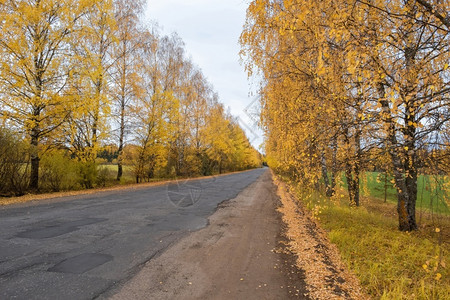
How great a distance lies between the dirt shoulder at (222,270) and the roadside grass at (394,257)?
1.13 m

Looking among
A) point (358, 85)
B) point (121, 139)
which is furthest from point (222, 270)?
point (121, 139)

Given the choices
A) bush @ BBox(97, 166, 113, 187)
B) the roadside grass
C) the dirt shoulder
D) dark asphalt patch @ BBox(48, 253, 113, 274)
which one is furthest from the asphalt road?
bush @ BBox(97, 166, 113, 187)

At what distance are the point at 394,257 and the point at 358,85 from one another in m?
3.43

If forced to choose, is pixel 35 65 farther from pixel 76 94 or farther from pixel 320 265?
pixel 320 265

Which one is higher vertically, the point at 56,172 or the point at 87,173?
the point at 56,172

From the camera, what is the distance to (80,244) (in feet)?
16.2

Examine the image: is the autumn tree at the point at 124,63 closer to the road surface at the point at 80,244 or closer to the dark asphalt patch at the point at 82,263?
the road surface at the point at 80,244

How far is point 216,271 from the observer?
13.3ft

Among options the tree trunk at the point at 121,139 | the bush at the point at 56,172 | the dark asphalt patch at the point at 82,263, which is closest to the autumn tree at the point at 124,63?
the tree trunk at the point at 121,139

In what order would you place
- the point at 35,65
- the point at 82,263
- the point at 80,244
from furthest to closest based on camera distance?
the point at 35,65 < the point at 80,244 < the point at 82,263

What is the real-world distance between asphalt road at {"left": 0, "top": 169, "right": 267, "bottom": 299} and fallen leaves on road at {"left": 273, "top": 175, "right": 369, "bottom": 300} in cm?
271

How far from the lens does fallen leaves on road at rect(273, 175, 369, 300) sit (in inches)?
137

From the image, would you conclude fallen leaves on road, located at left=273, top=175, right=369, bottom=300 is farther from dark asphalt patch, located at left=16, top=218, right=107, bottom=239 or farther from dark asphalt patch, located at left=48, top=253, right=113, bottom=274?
dark asphalt patch, located at left=16, top=218, right=107, bottom=239

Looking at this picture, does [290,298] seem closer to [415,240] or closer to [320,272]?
[320,272]
